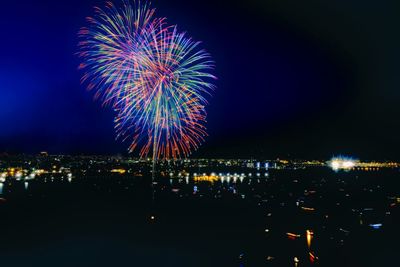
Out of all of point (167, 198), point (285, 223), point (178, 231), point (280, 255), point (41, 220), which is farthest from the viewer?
point (167, 198)

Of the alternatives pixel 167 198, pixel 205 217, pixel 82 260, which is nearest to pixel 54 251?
pixel 82 260

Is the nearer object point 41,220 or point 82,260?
point 82,260

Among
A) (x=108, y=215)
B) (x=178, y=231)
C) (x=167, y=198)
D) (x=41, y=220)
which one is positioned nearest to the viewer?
(x=178, y=231)

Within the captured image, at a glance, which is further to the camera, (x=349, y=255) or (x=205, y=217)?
(x=205, y=217)

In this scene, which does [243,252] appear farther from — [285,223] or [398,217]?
[398,217]

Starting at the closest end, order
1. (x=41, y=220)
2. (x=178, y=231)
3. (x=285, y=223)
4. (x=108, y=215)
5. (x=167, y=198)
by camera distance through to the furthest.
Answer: (x=178, y=231), (x=285, y=223), (x=41, y=220), (x=108, y=215), (x=167, y=198)

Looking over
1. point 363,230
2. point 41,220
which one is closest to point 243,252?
point 363,230

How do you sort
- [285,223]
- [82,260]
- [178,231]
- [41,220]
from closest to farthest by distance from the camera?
[82,260] → [178,231] → [285,223] → [41,220]

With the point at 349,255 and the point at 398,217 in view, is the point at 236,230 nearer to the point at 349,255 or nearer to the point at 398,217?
the point at 349,255
